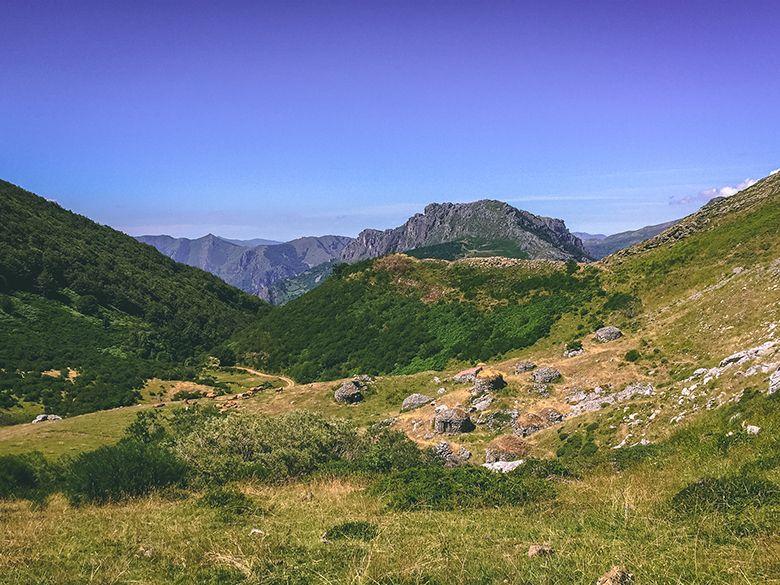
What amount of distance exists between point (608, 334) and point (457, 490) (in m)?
36.1

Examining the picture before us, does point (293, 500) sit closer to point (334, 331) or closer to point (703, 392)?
point (703, 392)

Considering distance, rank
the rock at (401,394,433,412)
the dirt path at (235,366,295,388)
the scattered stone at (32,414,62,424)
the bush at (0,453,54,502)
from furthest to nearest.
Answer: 1. the dirt path at (235,366,295,388)
2. the scattered stone at (32,414,62,424)
3. the rock at (401,394,433,412)
4. the bush at (0,453,54,502)

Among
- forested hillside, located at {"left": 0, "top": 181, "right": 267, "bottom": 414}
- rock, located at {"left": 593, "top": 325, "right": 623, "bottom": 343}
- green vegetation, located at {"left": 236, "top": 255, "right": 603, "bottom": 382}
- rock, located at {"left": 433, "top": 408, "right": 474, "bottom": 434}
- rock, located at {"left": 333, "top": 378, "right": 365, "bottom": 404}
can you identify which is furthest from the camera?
forested hillside, located at {"left": 0, "top": 181, "right": 267, "bottom": 414}

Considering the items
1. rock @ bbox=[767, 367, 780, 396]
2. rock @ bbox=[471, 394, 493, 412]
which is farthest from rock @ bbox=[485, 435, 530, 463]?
rock @ bbox=[767, 367, 780, 396]

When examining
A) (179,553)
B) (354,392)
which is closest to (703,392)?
(179,553)

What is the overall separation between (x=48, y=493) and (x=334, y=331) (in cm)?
6955

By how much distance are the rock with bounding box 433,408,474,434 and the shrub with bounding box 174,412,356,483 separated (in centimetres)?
1020

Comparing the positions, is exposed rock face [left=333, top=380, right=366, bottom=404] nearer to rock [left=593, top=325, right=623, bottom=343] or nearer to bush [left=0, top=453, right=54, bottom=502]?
rock [left=593, top=325, right=623, bottom=343]

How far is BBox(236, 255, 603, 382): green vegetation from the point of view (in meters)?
59.9

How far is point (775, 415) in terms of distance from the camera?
43.1ft

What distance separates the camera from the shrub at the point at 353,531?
936cm

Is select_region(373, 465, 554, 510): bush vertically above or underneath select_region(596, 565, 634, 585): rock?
underneath

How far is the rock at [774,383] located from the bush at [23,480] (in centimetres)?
2444

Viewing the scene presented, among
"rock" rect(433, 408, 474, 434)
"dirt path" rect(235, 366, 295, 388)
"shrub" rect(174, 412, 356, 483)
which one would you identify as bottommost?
"dirt path" rect(235, 366, 295, 388)
